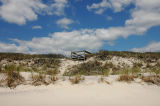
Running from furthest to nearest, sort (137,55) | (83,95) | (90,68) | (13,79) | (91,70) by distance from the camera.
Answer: (137,55)
(90,68)
(91,70)
(13,79)
(83,95)

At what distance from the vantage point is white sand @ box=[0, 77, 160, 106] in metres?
2.95

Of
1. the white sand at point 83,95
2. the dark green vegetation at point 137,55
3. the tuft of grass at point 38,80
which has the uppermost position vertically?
the dark green vegetation at point 137,55

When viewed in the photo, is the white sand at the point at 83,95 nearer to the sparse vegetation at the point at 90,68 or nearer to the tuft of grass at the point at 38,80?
the tuft of grass at the point at 38,80

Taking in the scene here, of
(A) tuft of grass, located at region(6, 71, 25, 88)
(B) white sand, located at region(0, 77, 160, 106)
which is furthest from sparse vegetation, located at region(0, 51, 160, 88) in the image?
(B) white sand, located at region(0, 77, 160, 106)

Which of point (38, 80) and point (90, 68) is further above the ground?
point (38, 80)

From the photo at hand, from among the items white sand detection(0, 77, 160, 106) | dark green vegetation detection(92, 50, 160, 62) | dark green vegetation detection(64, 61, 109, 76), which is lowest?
dark green vegetation detection(64, 61, 109, 76)

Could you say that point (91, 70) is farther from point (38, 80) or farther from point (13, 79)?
point (13, 79)

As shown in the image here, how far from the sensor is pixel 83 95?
3.38 metres

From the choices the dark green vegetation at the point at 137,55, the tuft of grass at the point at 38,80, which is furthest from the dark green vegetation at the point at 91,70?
the tuft of grass at the point at 38,80

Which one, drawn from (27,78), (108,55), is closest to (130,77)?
(27,78)

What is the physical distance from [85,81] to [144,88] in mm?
1929

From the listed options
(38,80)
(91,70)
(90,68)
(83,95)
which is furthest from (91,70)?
(83,95)

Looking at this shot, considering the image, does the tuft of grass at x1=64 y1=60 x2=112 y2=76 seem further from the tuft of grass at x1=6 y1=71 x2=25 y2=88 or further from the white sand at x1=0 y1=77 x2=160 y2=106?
the tuft of grass at x1=6 y1=71 x2=25 y2=88

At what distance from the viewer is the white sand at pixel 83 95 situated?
9.67ft
